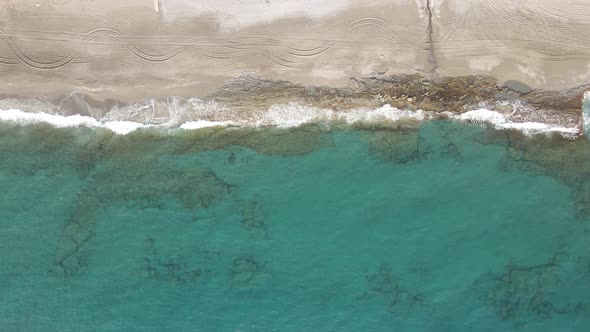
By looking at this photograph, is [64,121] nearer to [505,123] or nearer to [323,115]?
[323,115]

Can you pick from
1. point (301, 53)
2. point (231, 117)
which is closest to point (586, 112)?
point (301, 53)

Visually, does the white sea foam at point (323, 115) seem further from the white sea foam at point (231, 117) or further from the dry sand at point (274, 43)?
the dry sand at point (274, 43)

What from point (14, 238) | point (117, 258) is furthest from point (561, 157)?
point (14, 238)

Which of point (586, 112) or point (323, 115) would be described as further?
point (323, 115)

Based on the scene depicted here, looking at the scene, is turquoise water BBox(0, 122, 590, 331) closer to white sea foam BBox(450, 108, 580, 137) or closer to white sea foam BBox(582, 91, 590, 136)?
white sea foam BBox(450, 108, 580, 137)

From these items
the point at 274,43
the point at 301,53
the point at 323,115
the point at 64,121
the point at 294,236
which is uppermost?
the point at 274,43

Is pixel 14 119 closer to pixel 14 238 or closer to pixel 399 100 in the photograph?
pixel 14 238

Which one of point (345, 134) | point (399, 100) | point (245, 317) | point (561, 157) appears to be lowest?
point (245, 317)
